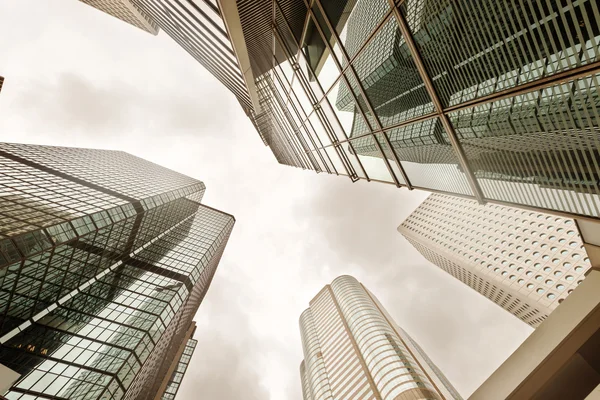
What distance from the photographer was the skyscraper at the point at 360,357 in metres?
56.0

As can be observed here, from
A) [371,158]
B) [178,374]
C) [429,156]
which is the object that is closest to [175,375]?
[178,374]

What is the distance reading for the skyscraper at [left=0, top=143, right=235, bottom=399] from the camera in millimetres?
25781

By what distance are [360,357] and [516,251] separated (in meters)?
45.3

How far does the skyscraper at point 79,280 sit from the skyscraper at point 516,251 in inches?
2256

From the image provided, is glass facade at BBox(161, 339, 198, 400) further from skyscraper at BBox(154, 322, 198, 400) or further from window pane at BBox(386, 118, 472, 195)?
window pane at BBox(386, 118, 472, 195)

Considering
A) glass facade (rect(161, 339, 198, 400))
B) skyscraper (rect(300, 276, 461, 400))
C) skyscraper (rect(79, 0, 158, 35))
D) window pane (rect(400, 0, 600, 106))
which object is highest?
skyscraper (rect(79, 0, 158, 35))

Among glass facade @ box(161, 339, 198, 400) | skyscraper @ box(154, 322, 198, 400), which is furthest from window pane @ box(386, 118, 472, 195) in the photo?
glass facade @ box(161, 339, 198, 400)

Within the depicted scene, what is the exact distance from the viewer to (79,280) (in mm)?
38125

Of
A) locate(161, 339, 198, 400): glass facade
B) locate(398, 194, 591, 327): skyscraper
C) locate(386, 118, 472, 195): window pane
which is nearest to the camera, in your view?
locate(386, 118, 472, 195): window pane

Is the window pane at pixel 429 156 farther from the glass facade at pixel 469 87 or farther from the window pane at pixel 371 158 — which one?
the window pane at pixel 371 158

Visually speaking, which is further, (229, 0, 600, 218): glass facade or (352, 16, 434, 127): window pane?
(352, 16, 434, 127): window pane

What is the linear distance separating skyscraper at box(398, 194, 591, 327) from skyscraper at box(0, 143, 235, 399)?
57293 mm

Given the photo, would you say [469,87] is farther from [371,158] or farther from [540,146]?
[371,158]

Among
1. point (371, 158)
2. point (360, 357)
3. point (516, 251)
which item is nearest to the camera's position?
point (371, 158)
